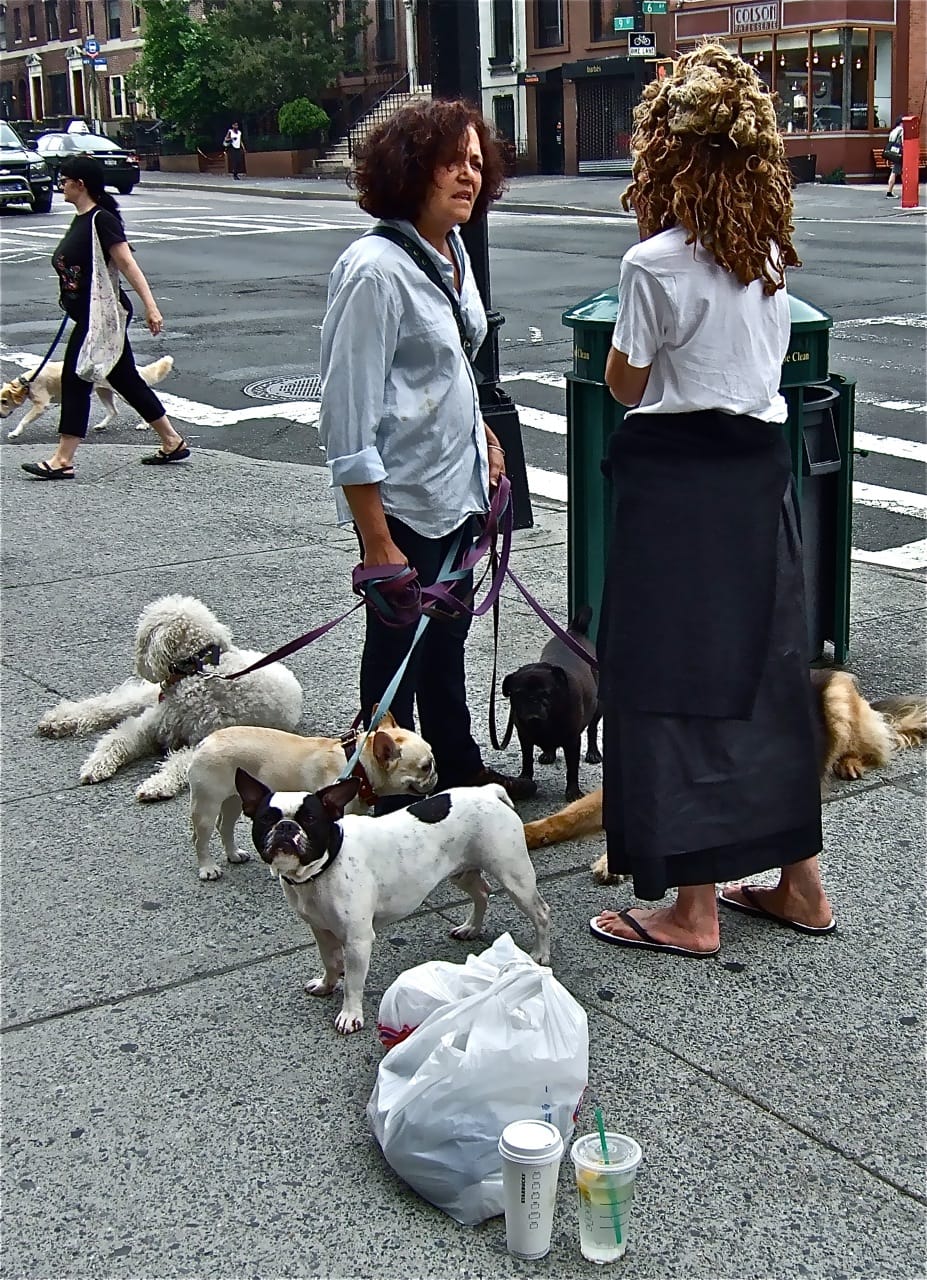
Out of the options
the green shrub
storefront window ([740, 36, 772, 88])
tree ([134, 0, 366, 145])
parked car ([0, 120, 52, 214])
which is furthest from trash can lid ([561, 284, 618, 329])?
tree ([134, 0, 366, 145])

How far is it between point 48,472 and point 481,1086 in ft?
25.0

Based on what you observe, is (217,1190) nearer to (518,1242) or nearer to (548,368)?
(518,1242)

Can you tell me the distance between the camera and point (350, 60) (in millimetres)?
53906

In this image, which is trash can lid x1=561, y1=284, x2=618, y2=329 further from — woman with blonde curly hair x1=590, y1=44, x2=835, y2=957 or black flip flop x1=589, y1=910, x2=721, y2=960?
black flip flop x1=589, y1=910, x2=721, y2=960

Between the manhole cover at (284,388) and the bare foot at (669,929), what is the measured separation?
8.76 meters

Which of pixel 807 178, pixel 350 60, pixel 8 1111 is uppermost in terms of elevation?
pixel 350 60

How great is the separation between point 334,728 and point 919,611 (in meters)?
2.74

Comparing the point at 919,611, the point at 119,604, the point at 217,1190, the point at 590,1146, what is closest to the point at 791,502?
the point at 590,1146

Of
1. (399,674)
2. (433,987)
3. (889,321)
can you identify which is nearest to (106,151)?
(889,321)

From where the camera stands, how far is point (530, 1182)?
267 centimetres

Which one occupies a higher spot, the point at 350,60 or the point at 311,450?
the point at 350,60

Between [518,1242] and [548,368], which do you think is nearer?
[518,1242]

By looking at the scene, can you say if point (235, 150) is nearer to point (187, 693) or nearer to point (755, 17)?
point (755, 17)

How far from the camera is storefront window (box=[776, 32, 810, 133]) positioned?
39.8 m
